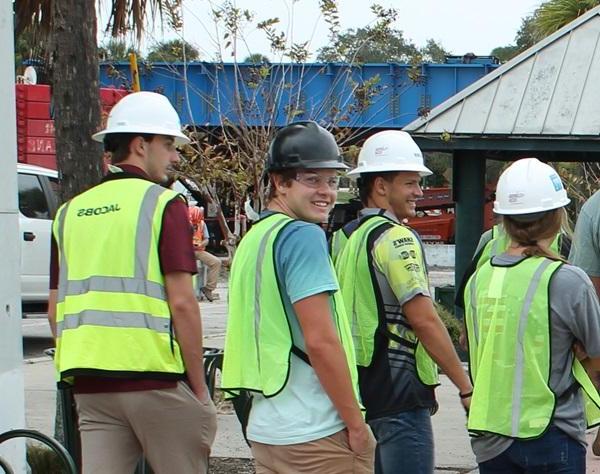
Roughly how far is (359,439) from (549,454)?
2.33ft

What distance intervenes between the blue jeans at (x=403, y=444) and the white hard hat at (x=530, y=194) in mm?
932

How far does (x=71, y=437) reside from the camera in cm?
529

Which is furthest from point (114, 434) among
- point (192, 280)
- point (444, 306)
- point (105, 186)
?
point (444, 306)

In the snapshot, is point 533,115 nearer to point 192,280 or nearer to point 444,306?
point 444,306

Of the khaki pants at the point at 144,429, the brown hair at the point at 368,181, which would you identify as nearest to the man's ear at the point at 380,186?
the brown hair at the point at 368,181

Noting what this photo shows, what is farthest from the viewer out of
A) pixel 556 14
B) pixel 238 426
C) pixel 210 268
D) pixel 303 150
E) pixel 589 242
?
pixel 210 268

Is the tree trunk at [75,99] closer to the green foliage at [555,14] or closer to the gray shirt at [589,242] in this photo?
the gray shirt at [589,242]

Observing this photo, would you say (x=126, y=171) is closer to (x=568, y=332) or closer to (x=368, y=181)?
(x=368, y=181)

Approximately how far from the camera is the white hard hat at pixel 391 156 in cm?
483

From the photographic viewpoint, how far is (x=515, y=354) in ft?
13.0

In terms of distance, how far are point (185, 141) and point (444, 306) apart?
903 centimetres

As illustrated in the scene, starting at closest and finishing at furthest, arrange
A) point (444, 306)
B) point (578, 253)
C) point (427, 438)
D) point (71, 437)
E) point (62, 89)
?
point (427, 438) → point (71, 437) → point (578, 253) → point (62, 89) → point (444, 306)

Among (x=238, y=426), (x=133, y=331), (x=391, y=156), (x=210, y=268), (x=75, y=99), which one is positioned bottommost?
(x=210, y=268)

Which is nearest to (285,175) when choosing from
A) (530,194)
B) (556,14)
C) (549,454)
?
(530,194)
